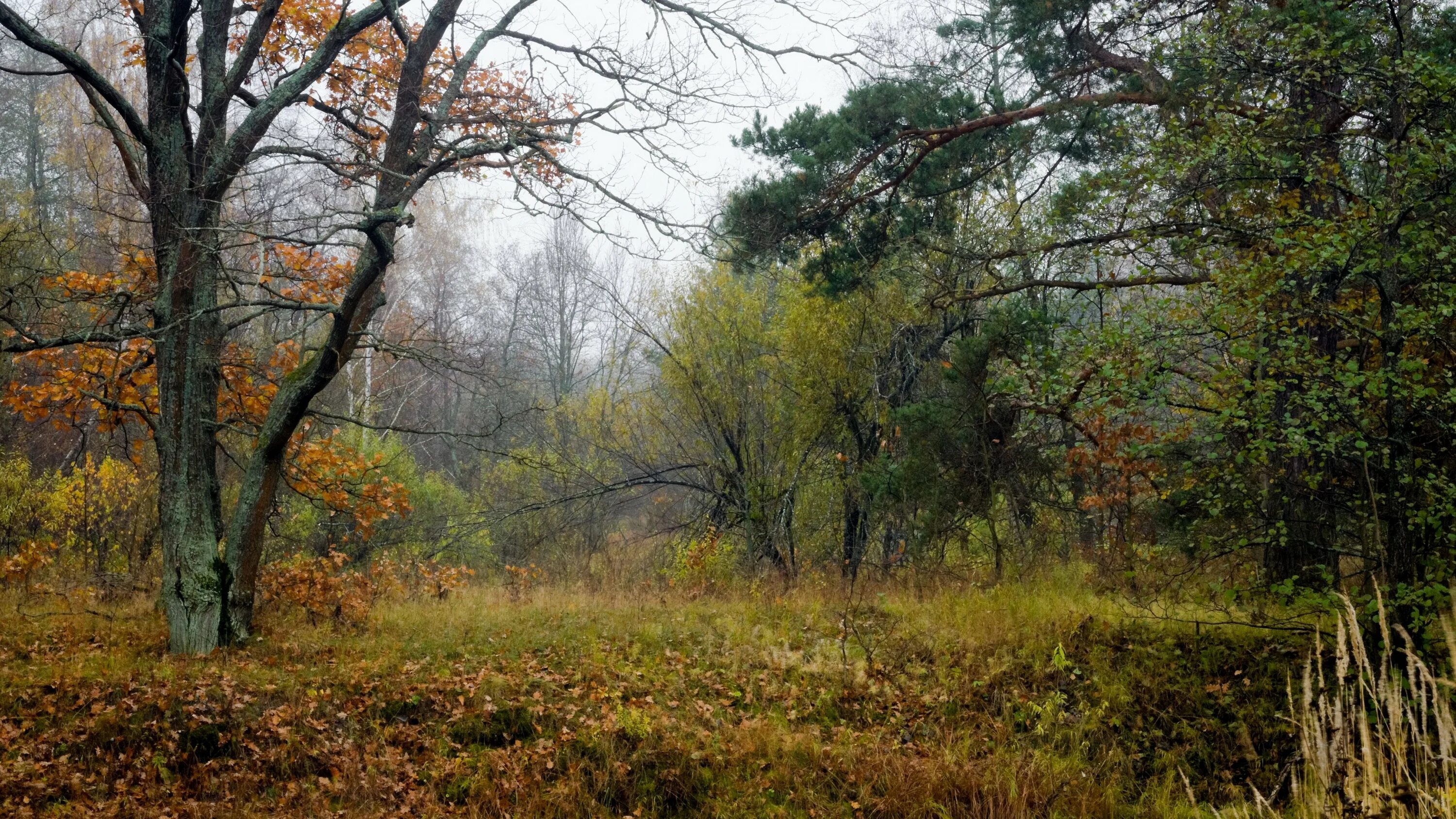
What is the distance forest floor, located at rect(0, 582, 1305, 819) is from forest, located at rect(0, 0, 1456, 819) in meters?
0.04

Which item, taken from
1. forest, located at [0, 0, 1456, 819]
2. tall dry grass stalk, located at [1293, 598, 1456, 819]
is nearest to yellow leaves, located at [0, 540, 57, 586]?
forest, located at [0, 0, 1456, 819]

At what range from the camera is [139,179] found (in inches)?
322

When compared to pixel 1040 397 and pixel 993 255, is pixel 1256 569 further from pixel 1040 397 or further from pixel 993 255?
pixel 993 255

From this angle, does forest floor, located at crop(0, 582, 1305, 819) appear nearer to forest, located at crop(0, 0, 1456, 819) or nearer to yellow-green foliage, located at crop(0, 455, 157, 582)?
forest, located at crop(0, 0, 1456, 819)

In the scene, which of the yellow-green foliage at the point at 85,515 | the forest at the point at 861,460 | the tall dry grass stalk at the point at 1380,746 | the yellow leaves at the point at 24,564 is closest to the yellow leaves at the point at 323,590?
the forest at the point at 861,460

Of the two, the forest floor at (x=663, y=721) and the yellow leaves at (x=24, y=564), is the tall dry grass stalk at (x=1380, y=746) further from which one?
the yellow leaves at (x=24, y=564)

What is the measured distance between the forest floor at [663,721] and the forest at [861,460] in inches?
1.5

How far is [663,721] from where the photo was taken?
21.1 feet

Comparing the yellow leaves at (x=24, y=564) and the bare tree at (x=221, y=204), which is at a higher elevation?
the bare tree at (x=221, y=204)

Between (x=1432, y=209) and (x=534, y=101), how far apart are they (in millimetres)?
8158

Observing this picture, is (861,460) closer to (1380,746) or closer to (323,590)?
(323,590)

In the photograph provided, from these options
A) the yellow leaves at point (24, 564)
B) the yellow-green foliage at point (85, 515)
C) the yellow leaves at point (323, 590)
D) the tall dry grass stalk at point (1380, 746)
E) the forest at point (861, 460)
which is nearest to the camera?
the tall dry grass stalk at point (1380, 746)

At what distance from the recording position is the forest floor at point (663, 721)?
5699mm

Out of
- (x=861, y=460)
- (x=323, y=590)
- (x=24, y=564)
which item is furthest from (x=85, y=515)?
(x=861, y=460)
